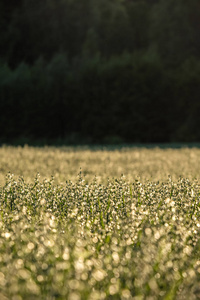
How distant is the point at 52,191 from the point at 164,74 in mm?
16006

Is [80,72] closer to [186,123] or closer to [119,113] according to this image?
[119,113]

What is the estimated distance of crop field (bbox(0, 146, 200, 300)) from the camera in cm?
212

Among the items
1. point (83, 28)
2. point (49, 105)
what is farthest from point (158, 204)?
point (83, 28)

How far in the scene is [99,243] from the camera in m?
3.18

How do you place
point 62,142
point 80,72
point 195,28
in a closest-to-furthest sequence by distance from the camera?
point 62,142 → point 80,72 → point 195,28

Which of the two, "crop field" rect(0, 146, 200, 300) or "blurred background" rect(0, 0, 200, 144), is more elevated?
"crop field" rect(0, 146, 200, 300)

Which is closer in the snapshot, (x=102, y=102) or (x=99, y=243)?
(x=99, y=243)

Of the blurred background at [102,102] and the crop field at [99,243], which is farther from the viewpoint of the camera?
the blurred background at [102,102]

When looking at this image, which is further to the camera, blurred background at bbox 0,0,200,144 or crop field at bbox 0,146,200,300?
blurred background at bbox 0,0,200,144

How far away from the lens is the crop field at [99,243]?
2123mm

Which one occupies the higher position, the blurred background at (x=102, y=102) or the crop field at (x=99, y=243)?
the crop field at (x=99, y=243)

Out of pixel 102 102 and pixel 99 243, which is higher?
pixel 99 243

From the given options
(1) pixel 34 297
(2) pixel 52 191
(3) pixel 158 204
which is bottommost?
(2) pixel 52 191

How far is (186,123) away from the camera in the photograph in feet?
64.8
